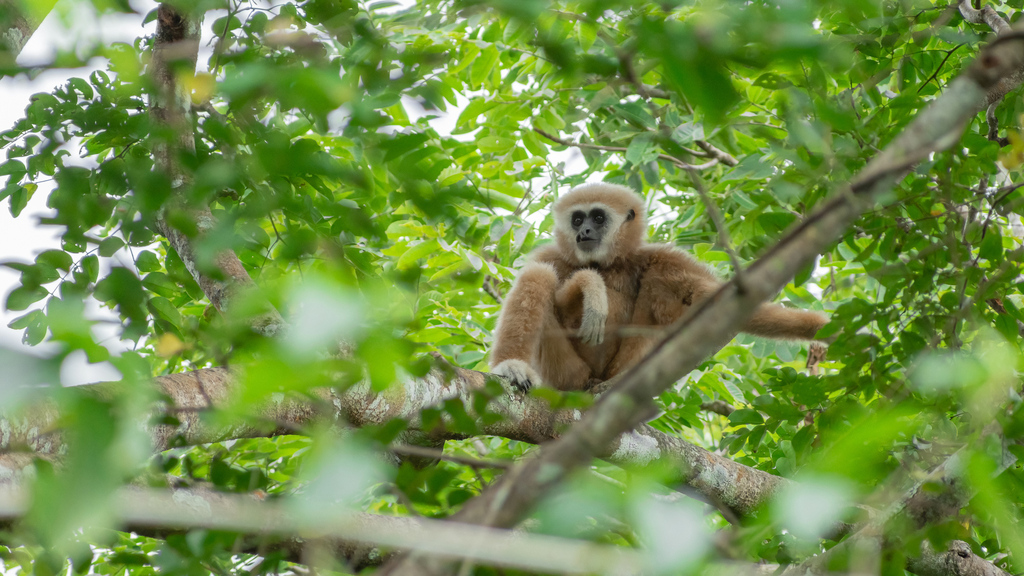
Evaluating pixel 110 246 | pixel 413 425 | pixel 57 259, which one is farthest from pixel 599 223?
pixel 110 246

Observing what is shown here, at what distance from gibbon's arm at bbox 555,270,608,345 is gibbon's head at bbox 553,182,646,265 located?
19.9 inches

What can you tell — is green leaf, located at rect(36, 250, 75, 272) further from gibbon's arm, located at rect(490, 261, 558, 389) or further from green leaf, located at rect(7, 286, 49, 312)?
gibbon's arm, located at rect(490, 261, 558, 389)

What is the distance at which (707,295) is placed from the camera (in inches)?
189

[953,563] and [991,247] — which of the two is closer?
[991,247]

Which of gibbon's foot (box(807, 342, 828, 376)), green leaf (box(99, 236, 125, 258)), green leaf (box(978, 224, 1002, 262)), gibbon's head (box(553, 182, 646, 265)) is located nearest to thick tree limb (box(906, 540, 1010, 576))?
green leaf (box(978, 224, 1002, 262))

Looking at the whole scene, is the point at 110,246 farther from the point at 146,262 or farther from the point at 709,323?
the point at 709,323

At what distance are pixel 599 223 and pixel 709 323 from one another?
4.67 m

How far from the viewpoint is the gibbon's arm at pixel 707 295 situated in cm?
453

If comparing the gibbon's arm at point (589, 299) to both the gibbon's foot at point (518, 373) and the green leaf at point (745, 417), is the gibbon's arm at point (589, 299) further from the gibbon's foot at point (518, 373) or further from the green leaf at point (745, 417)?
the green leaf at point (745, 417)

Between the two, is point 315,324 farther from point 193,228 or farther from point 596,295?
point 596,295

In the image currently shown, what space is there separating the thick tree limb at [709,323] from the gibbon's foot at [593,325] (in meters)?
3.60

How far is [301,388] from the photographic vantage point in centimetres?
87

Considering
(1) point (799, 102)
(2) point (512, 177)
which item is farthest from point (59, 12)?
(2) point (512, 177)

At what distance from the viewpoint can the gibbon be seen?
4.51 m
